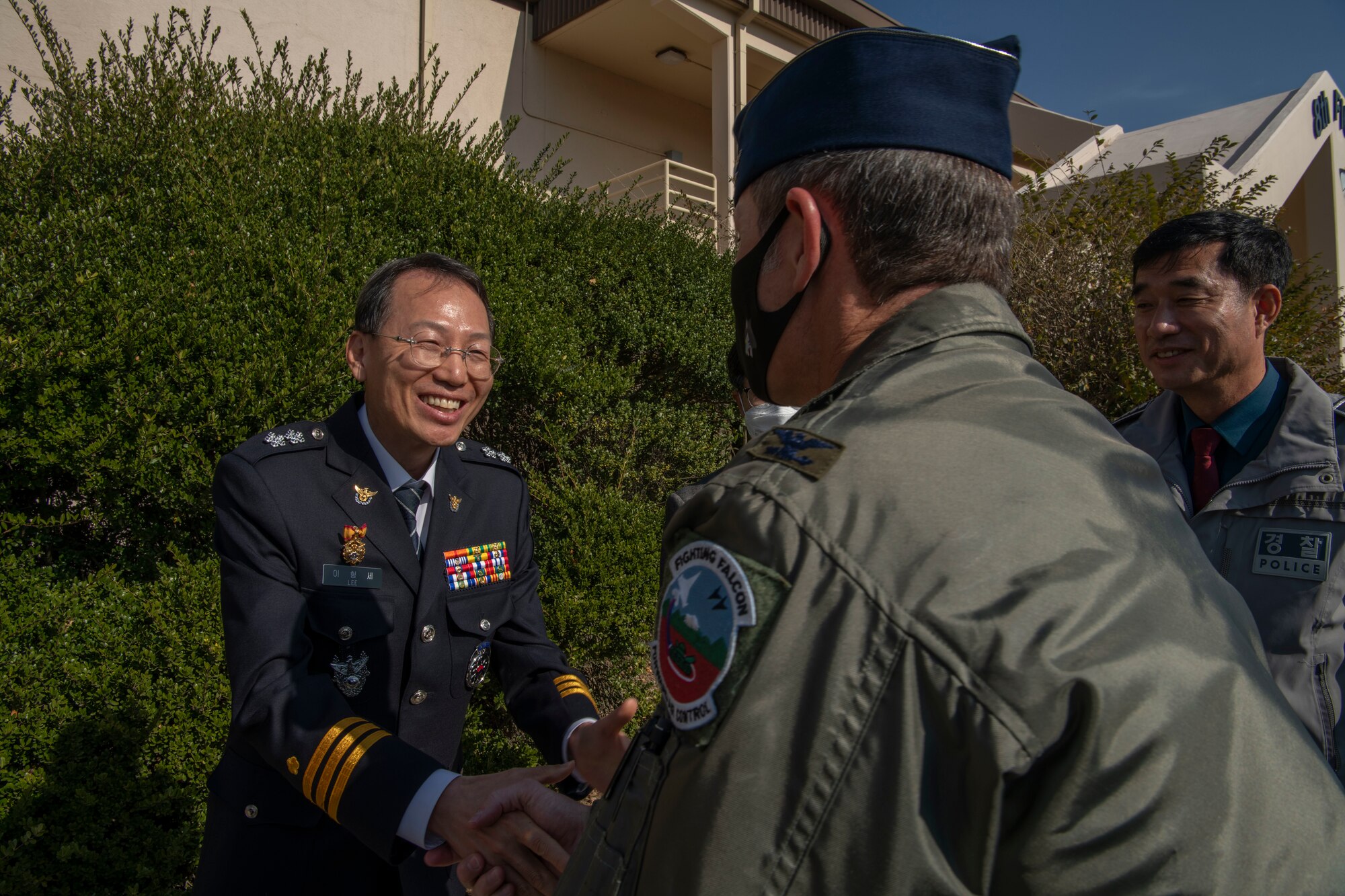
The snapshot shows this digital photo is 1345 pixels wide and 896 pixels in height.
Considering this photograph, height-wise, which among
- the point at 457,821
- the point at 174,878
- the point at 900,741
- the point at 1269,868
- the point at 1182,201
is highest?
the point at 1182,201

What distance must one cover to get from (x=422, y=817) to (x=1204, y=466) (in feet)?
7.96

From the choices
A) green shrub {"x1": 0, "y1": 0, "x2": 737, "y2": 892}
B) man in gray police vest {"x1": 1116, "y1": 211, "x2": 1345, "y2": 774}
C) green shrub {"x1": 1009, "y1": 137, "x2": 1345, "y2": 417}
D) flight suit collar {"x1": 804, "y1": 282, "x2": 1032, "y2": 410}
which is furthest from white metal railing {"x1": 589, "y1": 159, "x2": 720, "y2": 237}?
flight suit collar {"x1": 804, "y1": 282, "x2": 1032, "y2": 410}

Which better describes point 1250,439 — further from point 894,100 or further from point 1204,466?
point 894,100

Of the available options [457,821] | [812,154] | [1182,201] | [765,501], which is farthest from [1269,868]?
[1182,201]

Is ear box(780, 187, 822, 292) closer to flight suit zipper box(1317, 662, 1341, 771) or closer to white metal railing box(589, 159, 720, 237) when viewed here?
flight suit zipper box(1317, 662, 1341, 771)

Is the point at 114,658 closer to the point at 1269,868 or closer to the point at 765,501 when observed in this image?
the point at 765,501

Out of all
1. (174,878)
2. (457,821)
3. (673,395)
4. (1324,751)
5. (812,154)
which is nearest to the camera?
(812,154)

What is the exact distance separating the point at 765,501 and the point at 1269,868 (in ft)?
1.79

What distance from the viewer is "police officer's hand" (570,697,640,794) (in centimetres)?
190

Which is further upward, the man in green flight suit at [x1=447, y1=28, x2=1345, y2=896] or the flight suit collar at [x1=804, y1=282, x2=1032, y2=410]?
the flight suit collar at [x1=804, y1=282, x2=1032, y2=410]

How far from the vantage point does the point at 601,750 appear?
1.94 meters

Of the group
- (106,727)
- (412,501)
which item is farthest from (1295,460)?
(106,727)

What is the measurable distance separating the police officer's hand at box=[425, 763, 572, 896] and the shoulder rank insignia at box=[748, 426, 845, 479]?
1.12 meters

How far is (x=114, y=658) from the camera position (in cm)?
292
